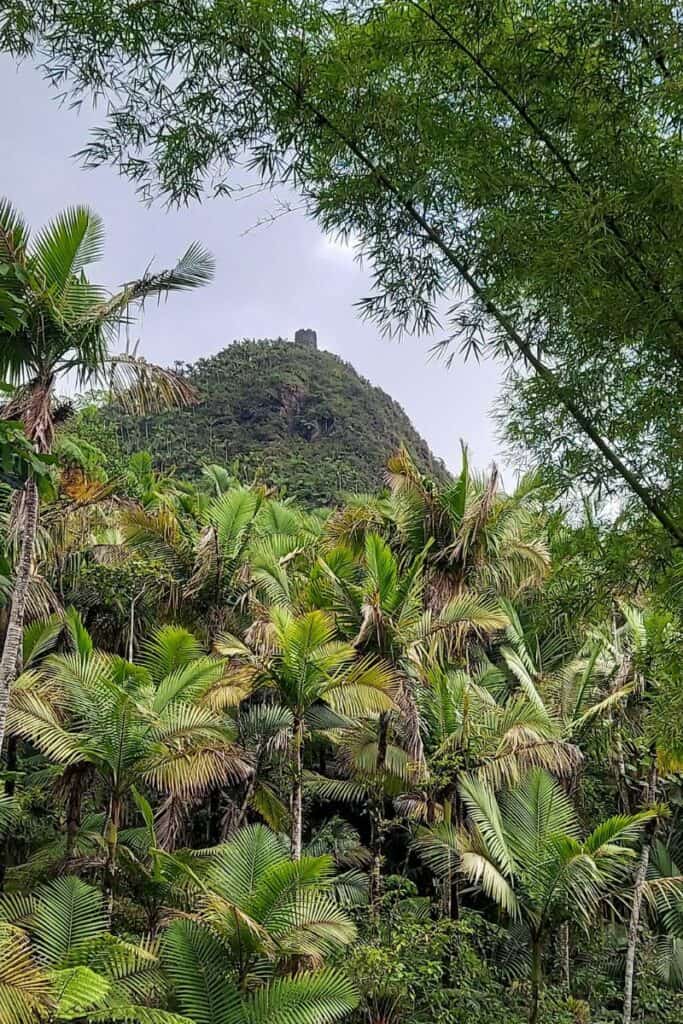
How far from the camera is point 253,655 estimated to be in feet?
25.7

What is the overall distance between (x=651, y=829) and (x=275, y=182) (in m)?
8.42

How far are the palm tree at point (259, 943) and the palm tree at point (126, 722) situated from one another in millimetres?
942

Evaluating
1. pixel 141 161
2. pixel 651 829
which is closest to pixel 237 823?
pixel 651 829

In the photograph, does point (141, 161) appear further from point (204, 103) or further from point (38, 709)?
point (38, 709)

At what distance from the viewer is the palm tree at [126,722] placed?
6824 mm

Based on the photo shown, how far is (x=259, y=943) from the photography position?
19.2 feet

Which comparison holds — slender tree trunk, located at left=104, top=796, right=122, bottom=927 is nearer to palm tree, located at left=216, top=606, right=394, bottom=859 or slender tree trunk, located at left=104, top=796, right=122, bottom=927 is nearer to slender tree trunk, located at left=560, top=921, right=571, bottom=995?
palm tree, located at left=216, top=606, right=394, bottom=859

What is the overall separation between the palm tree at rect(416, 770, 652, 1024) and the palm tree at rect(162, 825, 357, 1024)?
148cm

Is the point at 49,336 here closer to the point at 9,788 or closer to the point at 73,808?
the point at 73,808

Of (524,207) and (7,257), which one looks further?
(7,257)

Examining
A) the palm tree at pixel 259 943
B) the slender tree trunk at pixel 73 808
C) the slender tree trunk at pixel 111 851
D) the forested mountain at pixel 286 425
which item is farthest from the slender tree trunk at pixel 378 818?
the forested mountain at pixel 286 425

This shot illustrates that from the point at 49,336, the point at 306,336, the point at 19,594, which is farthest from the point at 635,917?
the point at 306,336

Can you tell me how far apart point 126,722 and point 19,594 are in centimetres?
154

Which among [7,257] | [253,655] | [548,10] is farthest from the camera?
[253,655]
